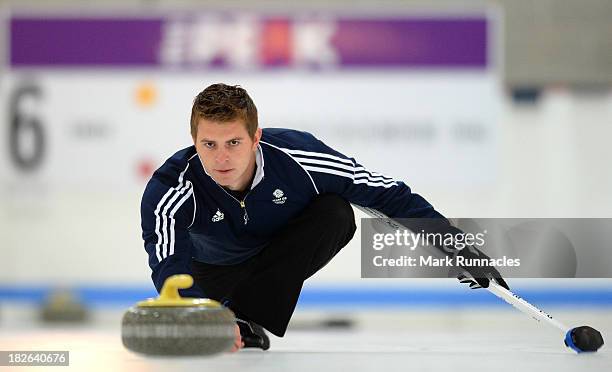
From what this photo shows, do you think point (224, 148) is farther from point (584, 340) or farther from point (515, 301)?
point (584, 340)

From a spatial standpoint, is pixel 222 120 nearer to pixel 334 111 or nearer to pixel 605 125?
pixel 334 111

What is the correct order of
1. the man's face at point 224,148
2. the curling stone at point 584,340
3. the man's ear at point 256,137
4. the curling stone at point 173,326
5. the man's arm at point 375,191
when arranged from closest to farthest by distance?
the curling stone at point 173,326 → the man's face at point 224,148 → the man's ear at point 256,137 → the curling stone at point 584,340 → the man's arm at point 375,191

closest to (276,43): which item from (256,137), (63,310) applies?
(63,310)

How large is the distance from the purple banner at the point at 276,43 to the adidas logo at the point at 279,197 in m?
5.24

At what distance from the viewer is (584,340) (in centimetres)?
317

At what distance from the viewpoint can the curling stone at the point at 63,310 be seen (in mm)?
8250

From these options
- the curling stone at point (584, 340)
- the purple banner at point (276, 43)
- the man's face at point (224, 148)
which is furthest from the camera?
the purple banner at point (276, 43)

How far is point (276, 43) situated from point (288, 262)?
214 inches

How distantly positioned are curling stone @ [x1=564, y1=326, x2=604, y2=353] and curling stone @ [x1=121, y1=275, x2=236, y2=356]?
1309 millimetres

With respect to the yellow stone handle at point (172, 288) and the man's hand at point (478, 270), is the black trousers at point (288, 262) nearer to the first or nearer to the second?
the man's hand at point (478, 270)

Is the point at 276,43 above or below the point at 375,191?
above

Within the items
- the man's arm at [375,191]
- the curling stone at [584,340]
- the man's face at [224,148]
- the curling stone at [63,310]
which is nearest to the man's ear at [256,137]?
the man's face at [224,148]

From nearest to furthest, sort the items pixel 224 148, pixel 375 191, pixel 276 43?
pixel 224 148, pixel 375 191, pixel 276 43

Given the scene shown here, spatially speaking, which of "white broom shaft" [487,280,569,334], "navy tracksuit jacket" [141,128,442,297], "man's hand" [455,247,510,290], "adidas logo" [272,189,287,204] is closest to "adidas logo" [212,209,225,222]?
"navy tracksuit jacket" [141,128,442,297]
